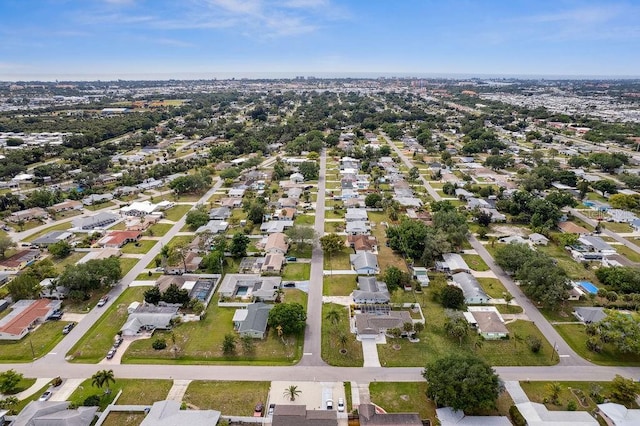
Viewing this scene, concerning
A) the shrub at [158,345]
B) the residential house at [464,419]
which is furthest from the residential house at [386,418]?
the shrub at [158,345]

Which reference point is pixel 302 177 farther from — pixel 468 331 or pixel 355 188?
pixel 468 331

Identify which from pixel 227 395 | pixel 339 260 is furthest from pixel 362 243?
→ pixel 227 395

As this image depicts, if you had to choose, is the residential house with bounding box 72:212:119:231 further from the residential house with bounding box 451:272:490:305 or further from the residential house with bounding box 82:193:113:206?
the residential house with bounding box 451:272:490:305

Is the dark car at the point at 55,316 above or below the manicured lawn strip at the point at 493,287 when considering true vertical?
below

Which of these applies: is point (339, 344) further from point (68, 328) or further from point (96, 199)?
point (96, 199)

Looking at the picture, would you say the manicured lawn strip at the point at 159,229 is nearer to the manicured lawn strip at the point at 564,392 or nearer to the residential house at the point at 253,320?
the residential house at the point at 253,320

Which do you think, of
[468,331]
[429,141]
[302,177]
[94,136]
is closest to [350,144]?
[429,141]
